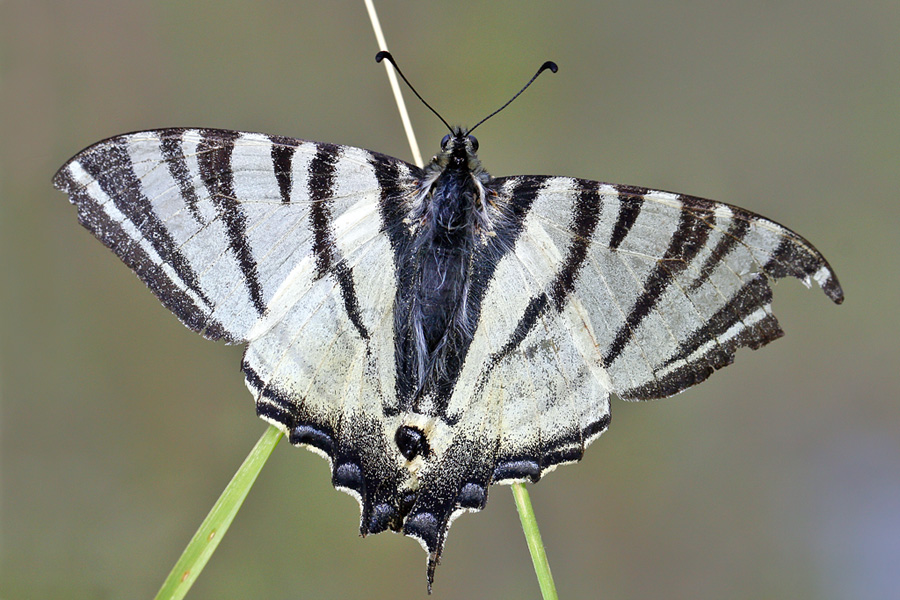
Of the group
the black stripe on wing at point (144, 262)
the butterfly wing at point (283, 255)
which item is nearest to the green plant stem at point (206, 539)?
the butterfly wing at point (283, 255)

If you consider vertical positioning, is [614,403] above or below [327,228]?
below

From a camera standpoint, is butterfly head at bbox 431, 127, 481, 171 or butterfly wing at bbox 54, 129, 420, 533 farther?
butterfly head at bbox 431, 127, 481, 171

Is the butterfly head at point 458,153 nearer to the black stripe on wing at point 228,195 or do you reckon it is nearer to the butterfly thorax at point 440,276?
the butterfly thorax at point 440,276

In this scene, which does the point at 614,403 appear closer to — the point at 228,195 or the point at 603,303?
the point at 603,303

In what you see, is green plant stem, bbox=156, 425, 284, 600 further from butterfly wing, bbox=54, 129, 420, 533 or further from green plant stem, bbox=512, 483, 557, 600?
green plant stem, bbox=512, 483, 557, 600

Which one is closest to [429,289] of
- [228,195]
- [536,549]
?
[228,195]

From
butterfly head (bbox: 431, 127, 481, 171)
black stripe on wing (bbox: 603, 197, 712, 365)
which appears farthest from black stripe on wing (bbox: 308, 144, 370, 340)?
black stripe on wing (bbox: 603, 197, 712, 365)

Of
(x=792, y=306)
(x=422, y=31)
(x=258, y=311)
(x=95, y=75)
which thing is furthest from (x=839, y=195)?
(x=95, y=75)
